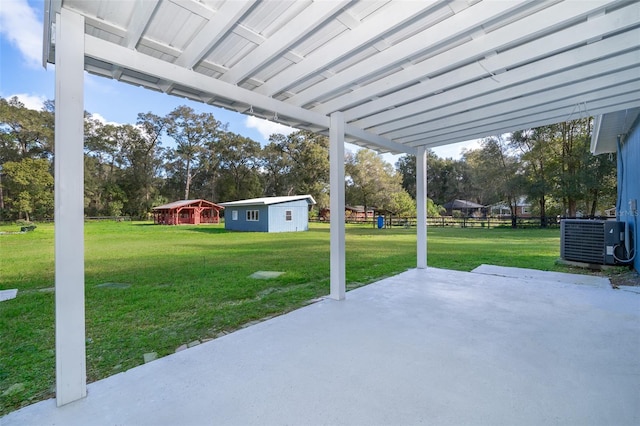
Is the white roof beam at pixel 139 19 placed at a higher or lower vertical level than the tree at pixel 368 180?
lower

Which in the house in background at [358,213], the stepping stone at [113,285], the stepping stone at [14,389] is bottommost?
the stepping stone at [113,285]

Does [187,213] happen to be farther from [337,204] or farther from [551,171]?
[551,171]

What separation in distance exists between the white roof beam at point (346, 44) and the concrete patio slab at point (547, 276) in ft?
13.1

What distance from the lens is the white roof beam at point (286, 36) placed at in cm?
158

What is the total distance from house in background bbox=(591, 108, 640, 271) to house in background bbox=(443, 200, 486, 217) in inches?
757

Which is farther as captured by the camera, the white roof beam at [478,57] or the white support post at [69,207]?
the white roof beam at [478,57]

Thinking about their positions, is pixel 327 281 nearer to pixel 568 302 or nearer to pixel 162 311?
pixel 162 311

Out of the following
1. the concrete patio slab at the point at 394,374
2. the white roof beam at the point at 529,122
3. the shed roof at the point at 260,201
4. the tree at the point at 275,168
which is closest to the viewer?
the concrete patio slab at the point at 394,374

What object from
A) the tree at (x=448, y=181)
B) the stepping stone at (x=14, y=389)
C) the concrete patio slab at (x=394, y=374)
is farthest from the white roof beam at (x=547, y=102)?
the tree at (x=448, y=181)

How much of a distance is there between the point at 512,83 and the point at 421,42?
0.98 metres

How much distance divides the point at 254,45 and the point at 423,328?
2.48 m

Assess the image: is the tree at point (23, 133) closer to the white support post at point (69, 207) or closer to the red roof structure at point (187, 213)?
the red roof structure at point (187, 213)

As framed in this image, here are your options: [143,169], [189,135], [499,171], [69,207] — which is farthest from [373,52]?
[499,171]

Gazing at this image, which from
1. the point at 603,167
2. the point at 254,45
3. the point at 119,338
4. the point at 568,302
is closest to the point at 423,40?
the point at 254,45
